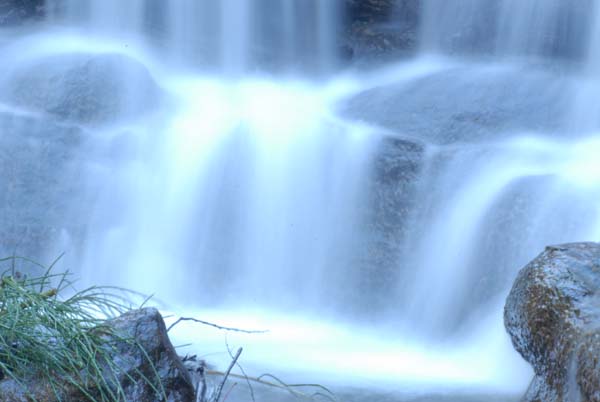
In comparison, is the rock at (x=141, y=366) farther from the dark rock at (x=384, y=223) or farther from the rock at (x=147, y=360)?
the dark rock at (x=384, y=223)

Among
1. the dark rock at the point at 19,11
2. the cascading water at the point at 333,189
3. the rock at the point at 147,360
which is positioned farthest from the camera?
the dark rock at the point at 19,11

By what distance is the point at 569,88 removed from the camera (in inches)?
291

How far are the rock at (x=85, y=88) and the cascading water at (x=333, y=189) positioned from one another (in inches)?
0.7

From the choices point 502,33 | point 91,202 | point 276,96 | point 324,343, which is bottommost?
point 324,343

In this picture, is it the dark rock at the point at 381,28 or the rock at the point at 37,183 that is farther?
the dark rock at the point at 381,28

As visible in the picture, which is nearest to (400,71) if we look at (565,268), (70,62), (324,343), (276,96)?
(276,96)

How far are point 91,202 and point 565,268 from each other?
4.29 meters

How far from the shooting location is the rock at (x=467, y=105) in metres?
6.72

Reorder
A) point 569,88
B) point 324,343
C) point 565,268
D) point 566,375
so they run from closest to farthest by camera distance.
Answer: point 566,375
point 565,268
point 324,343
point 569,88

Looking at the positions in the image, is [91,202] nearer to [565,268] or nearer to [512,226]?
[512,226]

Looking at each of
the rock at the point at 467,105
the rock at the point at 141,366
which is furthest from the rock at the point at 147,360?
the rock at the point at 467,105

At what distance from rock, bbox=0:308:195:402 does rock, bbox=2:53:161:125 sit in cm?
476

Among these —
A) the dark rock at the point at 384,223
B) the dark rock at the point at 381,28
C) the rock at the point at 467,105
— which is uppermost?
the dark rock at the point at 381,28

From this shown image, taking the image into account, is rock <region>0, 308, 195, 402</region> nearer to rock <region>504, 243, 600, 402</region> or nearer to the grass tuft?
the grass tuft
